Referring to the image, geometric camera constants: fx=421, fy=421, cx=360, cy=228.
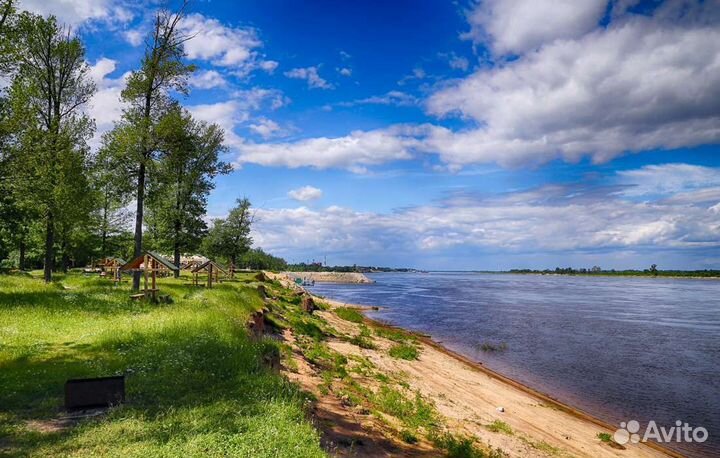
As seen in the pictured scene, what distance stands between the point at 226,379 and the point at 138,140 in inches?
773

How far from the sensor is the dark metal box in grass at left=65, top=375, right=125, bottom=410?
870 cm

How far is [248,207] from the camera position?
215 feet

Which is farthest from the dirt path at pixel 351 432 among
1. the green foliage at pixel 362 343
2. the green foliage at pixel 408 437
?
the green foliage at pixel 362 343

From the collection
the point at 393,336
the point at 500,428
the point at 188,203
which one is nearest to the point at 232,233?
the point at 188,203

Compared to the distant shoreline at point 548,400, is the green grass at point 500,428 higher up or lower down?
higher up

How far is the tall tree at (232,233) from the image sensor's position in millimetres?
63188

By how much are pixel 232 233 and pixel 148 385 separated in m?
56.0

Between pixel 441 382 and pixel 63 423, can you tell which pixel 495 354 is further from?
pixel 63 423

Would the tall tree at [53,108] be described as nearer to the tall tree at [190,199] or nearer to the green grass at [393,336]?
the tall tree at [190,199]

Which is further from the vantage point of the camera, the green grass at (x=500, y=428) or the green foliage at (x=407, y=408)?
the green grass at (x=500, y=428)

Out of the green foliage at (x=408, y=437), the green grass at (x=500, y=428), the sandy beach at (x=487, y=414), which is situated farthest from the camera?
the green grass at (x=500, y=428)

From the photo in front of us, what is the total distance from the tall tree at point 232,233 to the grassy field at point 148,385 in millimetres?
45235

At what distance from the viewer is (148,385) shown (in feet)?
32.8

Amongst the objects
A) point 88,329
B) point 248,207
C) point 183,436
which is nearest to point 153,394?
point 183,436
